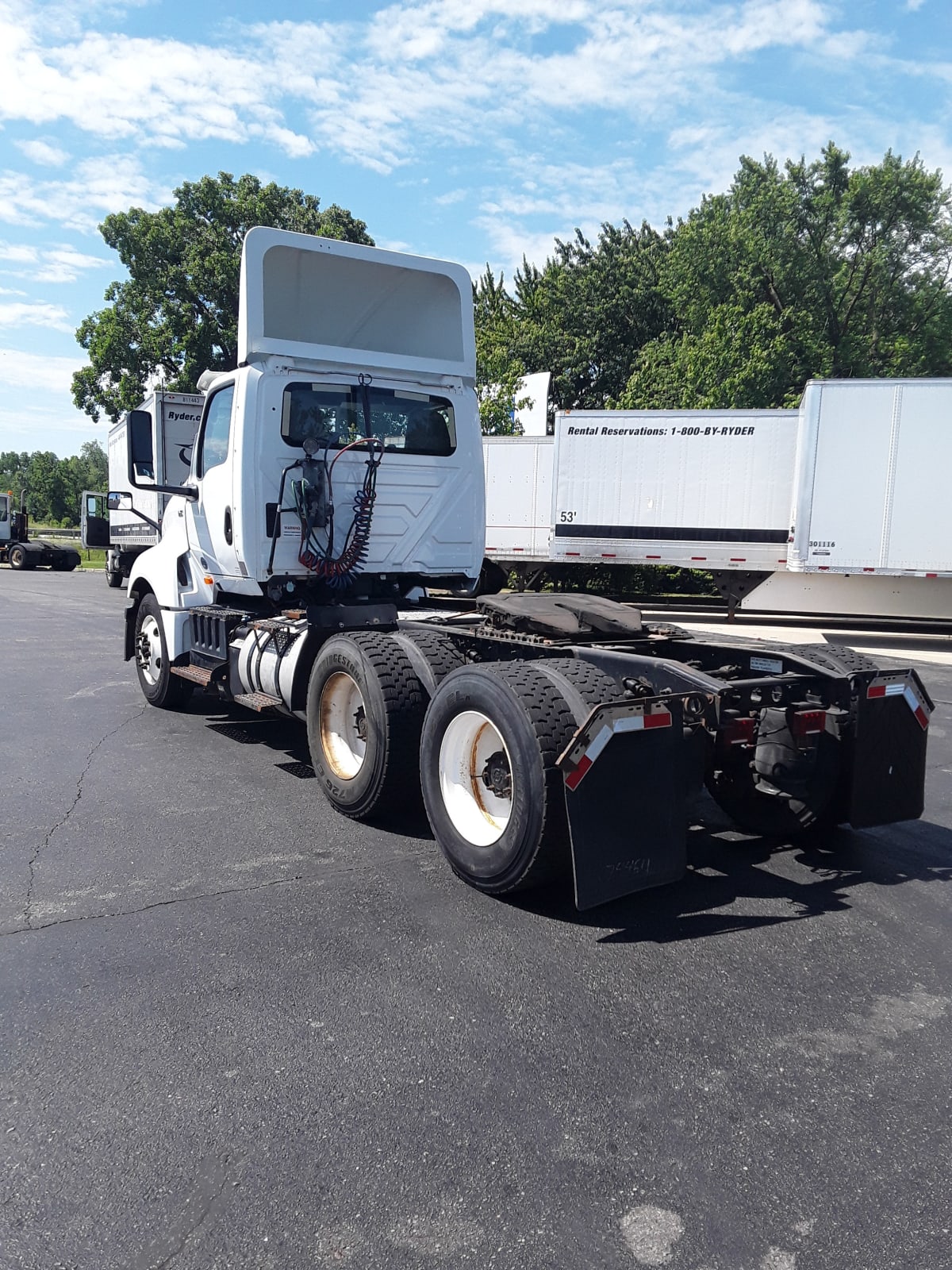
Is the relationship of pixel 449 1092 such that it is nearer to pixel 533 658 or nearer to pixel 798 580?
pixel 533 658

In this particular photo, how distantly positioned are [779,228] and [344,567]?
3469 cm

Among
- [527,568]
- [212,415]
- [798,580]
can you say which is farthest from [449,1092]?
[527,568]

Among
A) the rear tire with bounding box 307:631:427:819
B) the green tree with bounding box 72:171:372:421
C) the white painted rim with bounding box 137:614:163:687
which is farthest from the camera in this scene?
the green tree with bounding box 72:171:372:421

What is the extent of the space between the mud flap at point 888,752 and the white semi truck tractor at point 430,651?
0.05ft

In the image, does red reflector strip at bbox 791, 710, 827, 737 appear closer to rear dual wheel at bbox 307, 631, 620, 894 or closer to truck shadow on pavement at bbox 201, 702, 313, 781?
rear dual wheel at bbox 307, 631, 620, 894

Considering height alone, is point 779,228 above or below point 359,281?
above

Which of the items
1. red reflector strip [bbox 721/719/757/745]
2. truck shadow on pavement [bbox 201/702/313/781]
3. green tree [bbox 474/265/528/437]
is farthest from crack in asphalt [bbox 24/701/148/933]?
green tree [bbox 474/265/528/437]

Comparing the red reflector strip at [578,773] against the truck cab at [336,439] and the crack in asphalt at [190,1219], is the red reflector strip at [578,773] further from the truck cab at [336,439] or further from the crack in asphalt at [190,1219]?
the truck cab at [336,439]

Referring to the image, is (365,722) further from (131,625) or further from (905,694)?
(131,625)

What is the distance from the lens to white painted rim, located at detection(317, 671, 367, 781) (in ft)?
20.0

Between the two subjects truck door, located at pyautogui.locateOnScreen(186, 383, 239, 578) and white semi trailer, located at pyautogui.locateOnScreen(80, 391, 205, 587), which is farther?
white semi trailer, located at pyautogui.locateOnScreen(80, 391, 205, 587)

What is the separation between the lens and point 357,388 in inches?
289

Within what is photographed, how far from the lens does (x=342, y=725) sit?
6.28 metres

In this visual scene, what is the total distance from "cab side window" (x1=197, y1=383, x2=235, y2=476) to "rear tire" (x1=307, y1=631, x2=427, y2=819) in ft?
6.94
